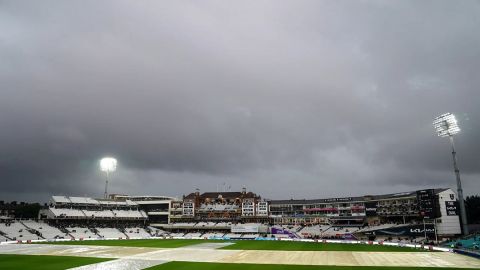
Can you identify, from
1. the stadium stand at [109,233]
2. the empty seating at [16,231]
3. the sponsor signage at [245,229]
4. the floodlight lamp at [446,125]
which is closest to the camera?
the floodlight lamp at [446,125]

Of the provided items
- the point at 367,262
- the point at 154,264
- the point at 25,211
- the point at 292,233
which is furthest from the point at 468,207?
the point at 25,211

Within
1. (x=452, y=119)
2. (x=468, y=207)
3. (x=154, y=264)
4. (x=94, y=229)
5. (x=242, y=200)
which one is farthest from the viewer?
(x=242, y=200)

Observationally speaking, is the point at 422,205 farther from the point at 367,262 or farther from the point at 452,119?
the point at 367,262

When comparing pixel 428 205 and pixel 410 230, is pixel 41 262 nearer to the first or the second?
pixel 428 205

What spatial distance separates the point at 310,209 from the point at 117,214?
71057mm

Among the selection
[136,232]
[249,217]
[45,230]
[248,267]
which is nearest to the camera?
[248,267]

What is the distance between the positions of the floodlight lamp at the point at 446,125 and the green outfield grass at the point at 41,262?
66588 millimetres

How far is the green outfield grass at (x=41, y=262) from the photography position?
39.2 meters

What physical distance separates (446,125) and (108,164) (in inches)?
4099

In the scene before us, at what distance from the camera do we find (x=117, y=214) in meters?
A: 125

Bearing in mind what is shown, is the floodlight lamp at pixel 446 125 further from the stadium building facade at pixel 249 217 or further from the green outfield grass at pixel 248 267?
the green outfield grass at pixel 248 267

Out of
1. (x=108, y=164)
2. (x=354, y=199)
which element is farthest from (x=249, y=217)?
(x=108, y=164)

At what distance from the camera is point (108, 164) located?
12200cm

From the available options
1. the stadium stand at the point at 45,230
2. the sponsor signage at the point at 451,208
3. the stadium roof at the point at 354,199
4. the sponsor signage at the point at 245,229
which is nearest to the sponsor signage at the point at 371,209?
the stadium roof at the point at 354,199
